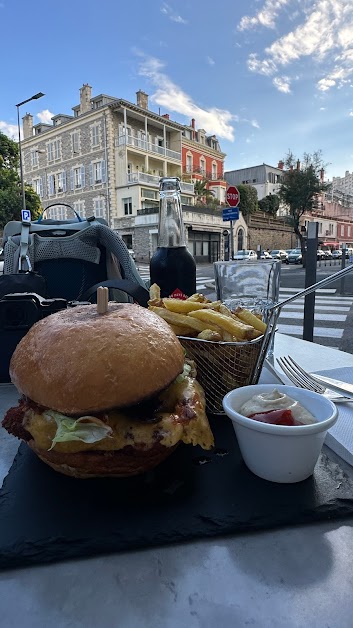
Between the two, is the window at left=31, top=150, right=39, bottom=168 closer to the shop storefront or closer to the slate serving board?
the shop storefront

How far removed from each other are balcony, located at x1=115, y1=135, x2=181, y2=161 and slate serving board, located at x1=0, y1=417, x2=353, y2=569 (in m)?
26.6

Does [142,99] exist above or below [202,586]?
above

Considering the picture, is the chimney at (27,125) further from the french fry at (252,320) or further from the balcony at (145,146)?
the french fry at (252,320)

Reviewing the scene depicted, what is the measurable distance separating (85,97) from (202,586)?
3325 cm

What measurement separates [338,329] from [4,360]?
542cm

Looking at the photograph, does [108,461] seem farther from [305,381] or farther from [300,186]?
[300,186]

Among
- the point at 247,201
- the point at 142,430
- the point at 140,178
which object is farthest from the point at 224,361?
the point at 247,201

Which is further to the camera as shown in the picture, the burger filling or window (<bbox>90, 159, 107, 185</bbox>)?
window (<bbox>90, 159, 107, 185</bbox>)

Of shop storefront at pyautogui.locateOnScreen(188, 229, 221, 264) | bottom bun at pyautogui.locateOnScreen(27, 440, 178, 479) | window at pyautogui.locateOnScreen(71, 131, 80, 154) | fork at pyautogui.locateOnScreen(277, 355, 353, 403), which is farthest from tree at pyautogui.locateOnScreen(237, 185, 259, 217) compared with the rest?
bottom bun at pyautogui.locateOnScreen(27, 440, 178, 479)

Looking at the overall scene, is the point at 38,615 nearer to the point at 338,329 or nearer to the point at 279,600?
the point at 279,600

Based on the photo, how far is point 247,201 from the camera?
35.5m

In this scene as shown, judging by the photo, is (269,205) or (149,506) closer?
(149,506)

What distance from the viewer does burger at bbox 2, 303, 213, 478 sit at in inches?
23.0

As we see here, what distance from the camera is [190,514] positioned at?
0.56 metres
